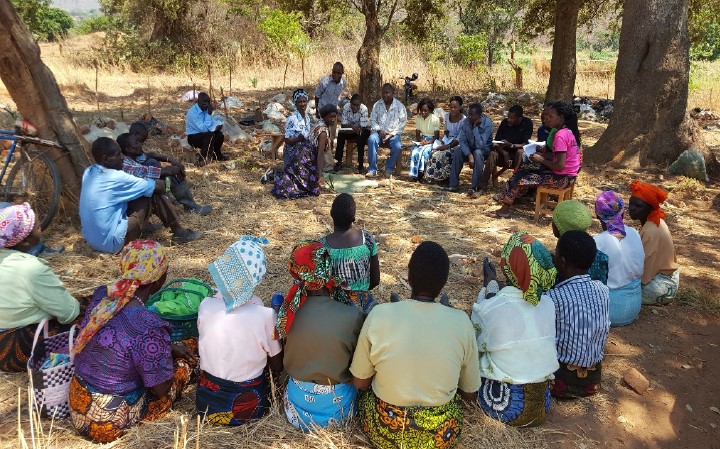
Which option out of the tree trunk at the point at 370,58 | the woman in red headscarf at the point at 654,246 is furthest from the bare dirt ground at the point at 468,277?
the tree trunk at the point at 370,58

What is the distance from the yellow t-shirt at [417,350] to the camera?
2.52 meters

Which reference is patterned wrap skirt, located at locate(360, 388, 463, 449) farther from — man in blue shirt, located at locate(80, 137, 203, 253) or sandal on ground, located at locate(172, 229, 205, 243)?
sandal on ground, located at locate(172, 229, 205, 243)

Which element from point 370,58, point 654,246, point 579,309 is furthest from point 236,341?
point 370,58

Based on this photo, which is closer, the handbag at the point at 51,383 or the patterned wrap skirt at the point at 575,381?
the handbag at the point at 51,383

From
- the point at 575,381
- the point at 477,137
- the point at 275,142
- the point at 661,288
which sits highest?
the point at 477,137

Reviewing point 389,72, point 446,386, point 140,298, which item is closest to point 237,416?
point 140,298

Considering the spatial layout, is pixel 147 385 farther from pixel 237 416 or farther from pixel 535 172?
pixel 535 172

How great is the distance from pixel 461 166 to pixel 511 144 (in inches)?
29.2

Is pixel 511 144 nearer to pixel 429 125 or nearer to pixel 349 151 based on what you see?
pixel 429 125

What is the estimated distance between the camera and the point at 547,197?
252 inches

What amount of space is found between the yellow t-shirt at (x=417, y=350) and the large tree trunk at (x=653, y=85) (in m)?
6.71

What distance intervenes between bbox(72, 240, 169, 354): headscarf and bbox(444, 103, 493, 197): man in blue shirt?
5.10m

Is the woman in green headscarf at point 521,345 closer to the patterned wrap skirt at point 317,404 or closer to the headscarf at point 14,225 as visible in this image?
the patterned wrap skirt at point 317,404

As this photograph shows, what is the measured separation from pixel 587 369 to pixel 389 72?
44.9 ft
